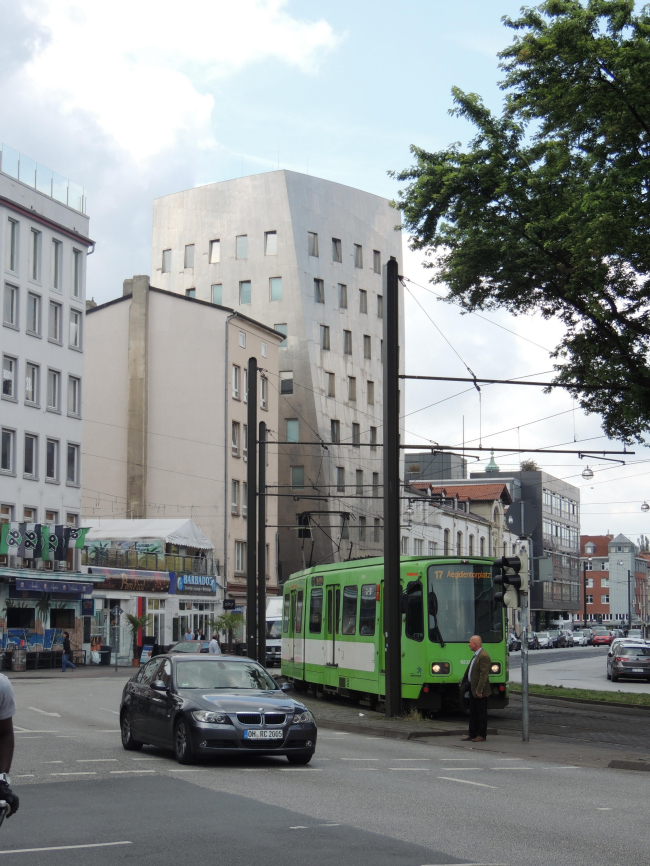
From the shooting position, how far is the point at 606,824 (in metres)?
10.3

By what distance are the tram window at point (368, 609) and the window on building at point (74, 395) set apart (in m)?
33.7

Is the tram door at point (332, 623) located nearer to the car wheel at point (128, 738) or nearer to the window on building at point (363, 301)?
the car wheel at point (128, 738)

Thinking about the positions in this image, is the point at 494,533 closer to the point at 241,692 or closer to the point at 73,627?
the point at 73,627

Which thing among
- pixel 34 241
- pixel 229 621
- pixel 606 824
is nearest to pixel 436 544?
pixel 229 621

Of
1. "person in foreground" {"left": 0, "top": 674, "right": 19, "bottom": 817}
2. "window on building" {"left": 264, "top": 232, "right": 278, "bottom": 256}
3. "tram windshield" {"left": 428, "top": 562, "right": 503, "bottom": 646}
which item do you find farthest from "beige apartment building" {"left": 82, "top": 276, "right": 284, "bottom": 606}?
"person in foreground" {"left": 0, "top": 674, "right": 19, "bottom": 817}

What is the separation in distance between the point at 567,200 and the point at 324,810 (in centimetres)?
1632

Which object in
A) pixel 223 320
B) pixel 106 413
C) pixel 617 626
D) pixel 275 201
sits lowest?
pixel 617 626

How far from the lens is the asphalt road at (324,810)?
8688 mm

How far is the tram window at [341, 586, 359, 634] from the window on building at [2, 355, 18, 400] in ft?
94.8

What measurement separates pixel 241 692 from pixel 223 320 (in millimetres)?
56714

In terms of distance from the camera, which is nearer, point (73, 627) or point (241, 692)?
point (241, 692)

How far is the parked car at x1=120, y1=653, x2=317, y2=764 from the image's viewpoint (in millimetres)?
14453

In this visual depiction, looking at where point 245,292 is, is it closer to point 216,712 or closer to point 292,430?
point 292,430

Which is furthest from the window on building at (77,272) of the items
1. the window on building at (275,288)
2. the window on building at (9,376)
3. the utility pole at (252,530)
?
the utility pole at (252,530)
